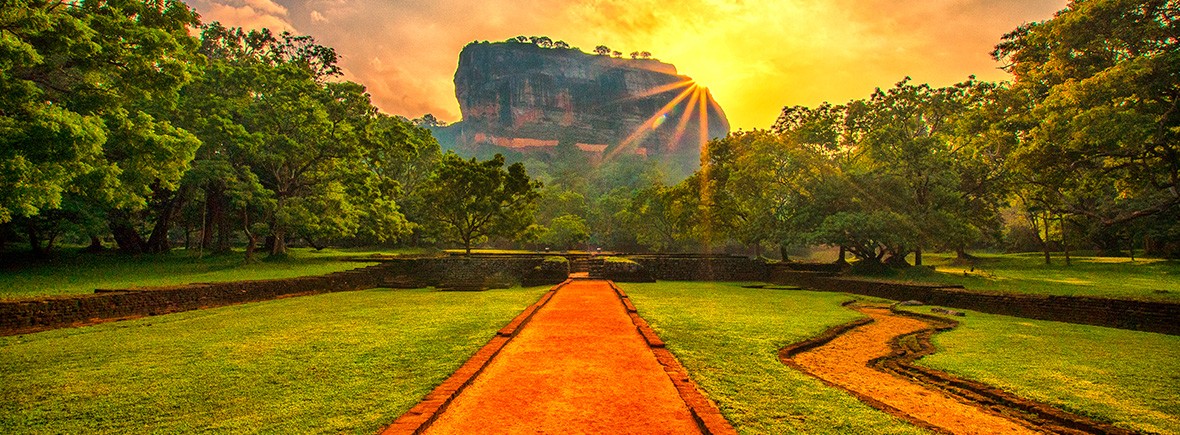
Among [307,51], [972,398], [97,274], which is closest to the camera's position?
[972,398]

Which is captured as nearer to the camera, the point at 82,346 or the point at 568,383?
the point at 568,383

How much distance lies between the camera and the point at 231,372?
510 cm

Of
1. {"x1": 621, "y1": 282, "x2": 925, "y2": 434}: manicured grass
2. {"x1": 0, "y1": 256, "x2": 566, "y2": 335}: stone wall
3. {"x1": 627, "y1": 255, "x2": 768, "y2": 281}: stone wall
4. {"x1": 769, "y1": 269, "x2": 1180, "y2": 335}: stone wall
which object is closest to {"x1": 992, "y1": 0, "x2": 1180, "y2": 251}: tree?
{"x1": 769, "y1": 269, "x2": 1180, "y2": 335}: stone wall

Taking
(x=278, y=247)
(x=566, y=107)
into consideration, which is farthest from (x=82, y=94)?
(x=566, y=107)

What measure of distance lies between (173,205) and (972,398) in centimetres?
3263

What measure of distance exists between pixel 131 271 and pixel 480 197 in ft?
50.3

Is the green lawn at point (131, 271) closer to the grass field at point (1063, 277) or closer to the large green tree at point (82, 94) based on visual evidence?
the large green tree at point (82, 94)

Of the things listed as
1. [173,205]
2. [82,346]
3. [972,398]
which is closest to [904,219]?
[972,398]

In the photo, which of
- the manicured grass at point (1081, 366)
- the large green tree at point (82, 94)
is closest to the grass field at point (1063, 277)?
the manicured grass at point (1081, 366)

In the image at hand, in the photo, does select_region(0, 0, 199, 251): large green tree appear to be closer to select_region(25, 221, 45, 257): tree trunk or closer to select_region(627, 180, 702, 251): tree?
select_region(25, 221, 45, 257): tree trunk

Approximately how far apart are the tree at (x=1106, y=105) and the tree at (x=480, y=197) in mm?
22660

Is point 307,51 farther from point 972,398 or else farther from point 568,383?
point 972,398

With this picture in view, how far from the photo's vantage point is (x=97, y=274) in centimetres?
1581

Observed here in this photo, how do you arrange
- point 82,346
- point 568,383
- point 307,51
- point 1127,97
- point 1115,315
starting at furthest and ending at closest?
point 307,51, point 1127,97, point 1115,315, point 82,346, point 568,383
